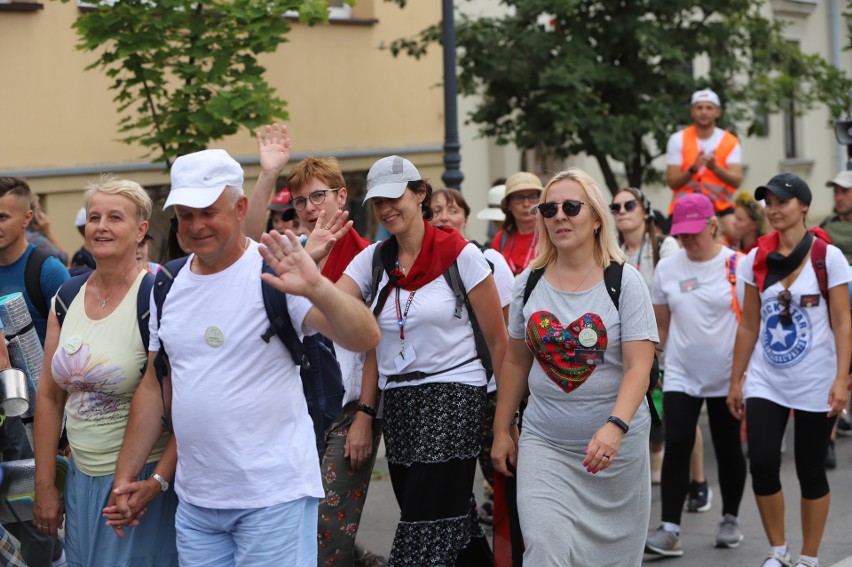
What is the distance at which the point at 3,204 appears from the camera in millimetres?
6051

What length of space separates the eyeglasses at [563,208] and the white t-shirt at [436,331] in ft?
1.56

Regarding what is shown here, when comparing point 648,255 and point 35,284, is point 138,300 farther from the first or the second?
point 648,255

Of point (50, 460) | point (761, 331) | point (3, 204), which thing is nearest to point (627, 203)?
point (761, 331)

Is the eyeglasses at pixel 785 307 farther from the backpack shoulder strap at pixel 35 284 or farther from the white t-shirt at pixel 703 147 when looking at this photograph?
the white t-shirt at pixel 703 147

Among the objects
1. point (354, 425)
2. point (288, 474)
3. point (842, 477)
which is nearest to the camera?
point (288, 474)

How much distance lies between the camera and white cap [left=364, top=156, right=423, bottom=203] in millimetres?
5699

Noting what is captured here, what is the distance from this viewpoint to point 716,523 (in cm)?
802

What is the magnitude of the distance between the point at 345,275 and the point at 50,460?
1.62 meters

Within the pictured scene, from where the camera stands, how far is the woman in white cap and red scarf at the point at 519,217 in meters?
8.20

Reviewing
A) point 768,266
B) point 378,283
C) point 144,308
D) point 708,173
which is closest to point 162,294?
point 144,308

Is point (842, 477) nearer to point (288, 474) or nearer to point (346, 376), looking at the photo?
point (346, 376)

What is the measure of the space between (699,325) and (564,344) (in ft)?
8.54

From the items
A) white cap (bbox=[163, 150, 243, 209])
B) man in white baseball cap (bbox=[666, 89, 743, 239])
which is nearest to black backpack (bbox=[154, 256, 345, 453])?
white cap (bbox=[163, 150, 243, 209])

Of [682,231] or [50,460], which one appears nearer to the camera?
[50,460]
